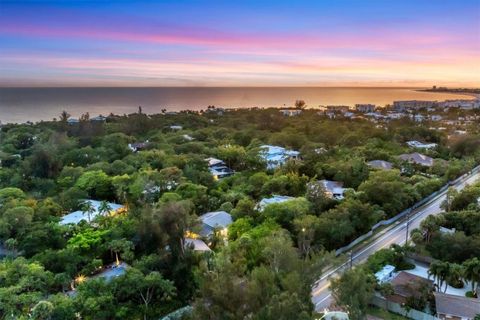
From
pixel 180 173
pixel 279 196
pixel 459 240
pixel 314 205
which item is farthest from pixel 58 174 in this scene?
pixel 459 240

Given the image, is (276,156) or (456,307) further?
(276,156)

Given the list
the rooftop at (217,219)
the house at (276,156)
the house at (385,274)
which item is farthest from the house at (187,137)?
the house at (385,274)

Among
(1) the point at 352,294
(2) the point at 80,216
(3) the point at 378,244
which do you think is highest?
(1) the point at 352,294

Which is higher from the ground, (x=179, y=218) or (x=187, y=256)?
(x=179, y=218)

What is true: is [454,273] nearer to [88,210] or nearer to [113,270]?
[113,270]

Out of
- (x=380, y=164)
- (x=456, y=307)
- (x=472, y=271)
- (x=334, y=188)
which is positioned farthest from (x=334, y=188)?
(x=456, y=307)

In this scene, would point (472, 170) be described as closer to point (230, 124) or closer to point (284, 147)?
point (284, 147)

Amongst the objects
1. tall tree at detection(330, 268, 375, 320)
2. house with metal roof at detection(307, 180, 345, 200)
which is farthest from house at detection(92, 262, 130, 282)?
house with metal roof at detection(307, 180, 345, 200)

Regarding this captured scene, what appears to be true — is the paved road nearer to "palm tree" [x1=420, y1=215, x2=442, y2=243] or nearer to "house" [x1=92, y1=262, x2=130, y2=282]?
"palm tree" [x1=420, y1=215, x2=442, y2=243]
